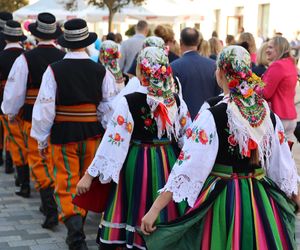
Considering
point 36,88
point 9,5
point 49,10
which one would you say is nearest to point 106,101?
point 36,88

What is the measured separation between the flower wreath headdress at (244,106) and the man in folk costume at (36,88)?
2894 millimetres

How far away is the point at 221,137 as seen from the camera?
3.29m

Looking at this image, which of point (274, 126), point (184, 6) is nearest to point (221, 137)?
point (274, 126)

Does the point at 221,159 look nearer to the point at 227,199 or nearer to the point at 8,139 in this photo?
the point at 227,199

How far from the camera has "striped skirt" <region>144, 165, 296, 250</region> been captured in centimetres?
326

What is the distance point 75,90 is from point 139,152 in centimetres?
104

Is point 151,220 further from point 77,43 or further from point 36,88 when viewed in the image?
point 36,88

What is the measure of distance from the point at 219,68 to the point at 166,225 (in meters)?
0.88

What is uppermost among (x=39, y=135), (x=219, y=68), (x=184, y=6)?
(x=219, y=68)

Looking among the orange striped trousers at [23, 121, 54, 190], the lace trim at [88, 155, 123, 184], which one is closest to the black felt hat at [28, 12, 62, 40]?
the orange striped trousers at [23, 121, 54, 190]

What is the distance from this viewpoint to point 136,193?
14.0 ft

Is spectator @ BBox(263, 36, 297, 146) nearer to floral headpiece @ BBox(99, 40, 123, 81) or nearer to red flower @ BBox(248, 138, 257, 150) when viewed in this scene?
floral headpiece @ BBox(99, 40, 123, 81)

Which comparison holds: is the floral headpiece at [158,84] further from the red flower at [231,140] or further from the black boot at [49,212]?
the black boot at [49,212]

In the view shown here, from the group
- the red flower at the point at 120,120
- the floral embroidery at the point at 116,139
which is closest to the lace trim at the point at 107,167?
the floral embroidery at the point at 116,139
